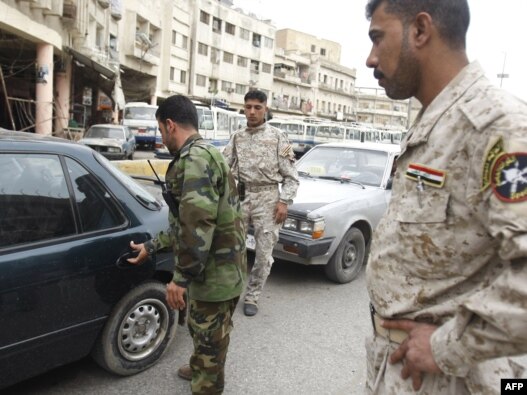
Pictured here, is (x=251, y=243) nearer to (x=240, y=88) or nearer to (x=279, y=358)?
(x=279, y=358)

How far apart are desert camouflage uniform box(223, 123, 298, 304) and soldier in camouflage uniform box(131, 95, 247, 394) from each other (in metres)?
1.50

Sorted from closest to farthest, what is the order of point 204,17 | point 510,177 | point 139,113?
point 510,177 < point 139,113 < point 204,17

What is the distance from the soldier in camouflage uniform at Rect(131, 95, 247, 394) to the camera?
86.2 inches

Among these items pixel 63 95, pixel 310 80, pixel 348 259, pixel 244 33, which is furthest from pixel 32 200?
pixel 310 80

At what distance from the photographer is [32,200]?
7.56 feet

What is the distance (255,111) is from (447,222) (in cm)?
294

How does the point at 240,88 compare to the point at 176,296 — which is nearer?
the point at 176,296

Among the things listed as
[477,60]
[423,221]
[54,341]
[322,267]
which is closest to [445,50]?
[477,60]

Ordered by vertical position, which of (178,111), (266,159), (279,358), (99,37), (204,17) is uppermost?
(204,17)

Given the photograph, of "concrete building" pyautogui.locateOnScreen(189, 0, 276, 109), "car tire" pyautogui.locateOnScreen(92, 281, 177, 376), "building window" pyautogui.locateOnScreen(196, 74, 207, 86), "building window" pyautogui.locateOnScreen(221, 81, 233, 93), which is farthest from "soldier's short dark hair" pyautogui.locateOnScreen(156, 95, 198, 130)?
"building window" pyautogui.locateOnScreen(221, 81, 233, 93)

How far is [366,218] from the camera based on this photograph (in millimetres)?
4957

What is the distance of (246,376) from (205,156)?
1.63 meters

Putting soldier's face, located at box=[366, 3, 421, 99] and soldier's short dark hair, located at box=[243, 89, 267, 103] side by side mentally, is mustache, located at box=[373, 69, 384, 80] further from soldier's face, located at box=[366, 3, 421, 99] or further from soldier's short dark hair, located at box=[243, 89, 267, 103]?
soldier's short dark hair, located at box=[243, 89, 267, 103]

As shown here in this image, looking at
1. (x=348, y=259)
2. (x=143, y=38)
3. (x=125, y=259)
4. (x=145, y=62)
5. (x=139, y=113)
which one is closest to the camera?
(x=125, y=259)
